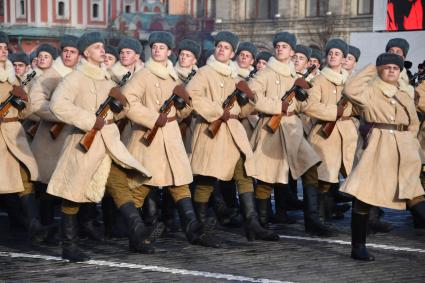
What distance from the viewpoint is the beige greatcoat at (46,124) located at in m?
9.78

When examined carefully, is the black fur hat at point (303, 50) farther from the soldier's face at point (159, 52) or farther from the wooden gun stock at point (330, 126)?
the soldier's face at point (159, 52)

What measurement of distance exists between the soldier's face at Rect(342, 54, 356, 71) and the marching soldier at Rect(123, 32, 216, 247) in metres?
2.71

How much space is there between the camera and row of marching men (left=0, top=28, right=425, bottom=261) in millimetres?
8695

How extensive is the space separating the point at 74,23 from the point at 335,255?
78.3m

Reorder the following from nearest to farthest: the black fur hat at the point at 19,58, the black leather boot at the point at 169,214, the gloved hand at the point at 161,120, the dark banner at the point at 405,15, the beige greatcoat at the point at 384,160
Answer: the beige greatcoat at the point at 384,160 < the gloved hand at the point at 161,120 < the black leather boot at the point at 169,214 < the black fur hat at the point at 19,58 < the dark banner at the point at 405,15

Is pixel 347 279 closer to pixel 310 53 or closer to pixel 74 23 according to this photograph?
pixel 310 53

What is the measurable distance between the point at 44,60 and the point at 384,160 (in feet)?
13.3

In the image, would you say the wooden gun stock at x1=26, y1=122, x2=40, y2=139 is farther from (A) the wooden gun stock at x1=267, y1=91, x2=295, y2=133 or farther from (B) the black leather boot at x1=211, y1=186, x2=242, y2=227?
(A) the wooden gun stock at x1=267, y1=91, x2=295, y2=133

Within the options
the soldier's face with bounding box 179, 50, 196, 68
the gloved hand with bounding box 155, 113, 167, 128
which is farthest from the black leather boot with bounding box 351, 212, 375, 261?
the soldier's face with bounding box 179, 50, 196, 68

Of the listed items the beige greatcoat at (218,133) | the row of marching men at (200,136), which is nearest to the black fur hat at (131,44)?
the row of marching men at (200,136)

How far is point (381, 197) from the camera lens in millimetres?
8695

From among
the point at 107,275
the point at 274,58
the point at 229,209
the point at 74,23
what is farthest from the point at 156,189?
the point at 74,23

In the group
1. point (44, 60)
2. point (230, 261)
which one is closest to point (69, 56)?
point (44, 60)

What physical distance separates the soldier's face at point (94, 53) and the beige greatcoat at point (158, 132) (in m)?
0.57
